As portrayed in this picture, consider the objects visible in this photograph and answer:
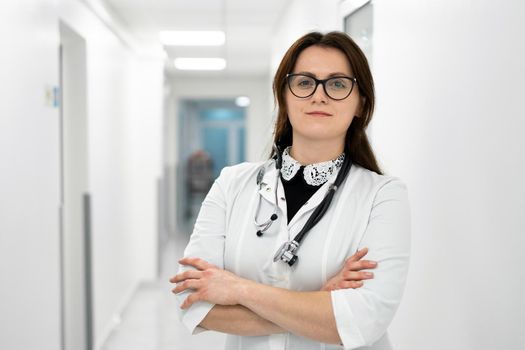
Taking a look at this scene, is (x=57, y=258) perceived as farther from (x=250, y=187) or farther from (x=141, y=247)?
(x=141, y=247)

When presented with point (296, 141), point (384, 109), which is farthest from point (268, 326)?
point (384, 109)

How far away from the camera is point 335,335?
1309 millimetres

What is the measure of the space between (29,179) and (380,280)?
190 cm

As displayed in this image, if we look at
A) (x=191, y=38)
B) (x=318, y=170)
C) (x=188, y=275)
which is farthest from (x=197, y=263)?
(x=191, y=38)

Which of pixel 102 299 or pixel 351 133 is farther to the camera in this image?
pixel 102 299

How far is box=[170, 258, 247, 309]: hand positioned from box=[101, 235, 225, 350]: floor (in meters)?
3.08

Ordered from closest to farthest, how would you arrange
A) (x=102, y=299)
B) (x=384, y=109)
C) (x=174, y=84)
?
(x=384, y=109)
(x=102, y=299)
(x=174, y=84)

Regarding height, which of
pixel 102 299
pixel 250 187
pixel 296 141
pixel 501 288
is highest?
pixel 296 141

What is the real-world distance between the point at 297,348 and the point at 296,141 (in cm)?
56

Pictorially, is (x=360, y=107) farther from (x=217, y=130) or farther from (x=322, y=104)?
(x=217, y=130)

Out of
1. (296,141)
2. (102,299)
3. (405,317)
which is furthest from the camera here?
(102,299)

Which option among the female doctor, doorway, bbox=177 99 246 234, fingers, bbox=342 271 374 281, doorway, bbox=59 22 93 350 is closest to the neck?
the female doctor

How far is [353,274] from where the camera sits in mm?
1316

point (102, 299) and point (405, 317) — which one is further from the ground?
point (405, 317)
